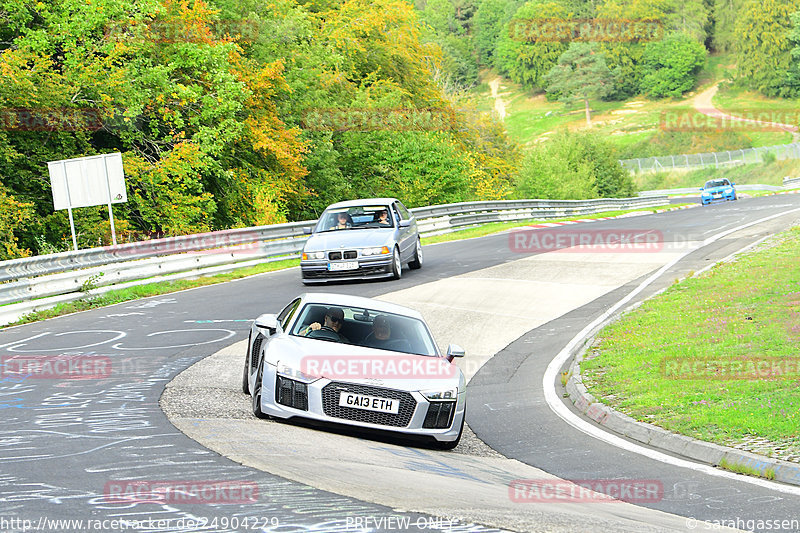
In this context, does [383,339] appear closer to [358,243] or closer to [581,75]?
[358,243]

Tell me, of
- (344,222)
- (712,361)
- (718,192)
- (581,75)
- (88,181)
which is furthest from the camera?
(581,75)

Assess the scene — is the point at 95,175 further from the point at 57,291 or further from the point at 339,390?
the point at 339,390

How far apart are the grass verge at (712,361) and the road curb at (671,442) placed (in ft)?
0.50

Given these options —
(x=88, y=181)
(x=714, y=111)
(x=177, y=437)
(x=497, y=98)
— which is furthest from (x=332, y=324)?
(x=497, y=98)

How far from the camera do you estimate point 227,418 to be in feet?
28.3

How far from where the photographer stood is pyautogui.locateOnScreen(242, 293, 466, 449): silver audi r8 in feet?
27.1

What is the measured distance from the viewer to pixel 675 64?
152 meters

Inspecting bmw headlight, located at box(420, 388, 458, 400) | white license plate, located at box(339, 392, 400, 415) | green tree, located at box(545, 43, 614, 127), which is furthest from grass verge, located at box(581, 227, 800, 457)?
green tree, located at box(545, 43, 614, 127)

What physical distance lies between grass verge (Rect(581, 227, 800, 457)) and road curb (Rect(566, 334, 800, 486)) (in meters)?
0.15

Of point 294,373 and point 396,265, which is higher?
point 294,373

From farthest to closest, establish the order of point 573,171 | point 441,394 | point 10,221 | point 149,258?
point 573,171 < point 10,221 < point 149,258 < point 441,394

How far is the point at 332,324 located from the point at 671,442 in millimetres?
3455

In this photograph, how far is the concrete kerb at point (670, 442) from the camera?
736 cm

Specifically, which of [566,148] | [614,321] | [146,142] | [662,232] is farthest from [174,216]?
[566,148]
